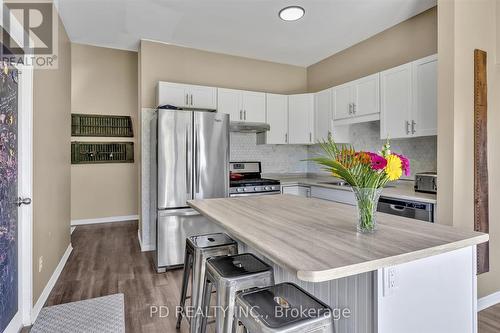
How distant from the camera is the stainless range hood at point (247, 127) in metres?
4.13

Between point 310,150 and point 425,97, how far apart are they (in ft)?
7.74

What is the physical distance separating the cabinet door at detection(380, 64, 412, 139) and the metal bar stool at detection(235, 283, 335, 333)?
2.18 meters

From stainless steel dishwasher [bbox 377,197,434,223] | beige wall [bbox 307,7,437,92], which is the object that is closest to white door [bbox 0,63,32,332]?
stainless steel dishwasher [bbox 377,197,434,223]

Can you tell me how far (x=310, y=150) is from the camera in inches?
198

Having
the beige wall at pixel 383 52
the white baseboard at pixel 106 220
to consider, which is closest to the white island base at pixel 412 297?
the beige wall at pixel 383 52

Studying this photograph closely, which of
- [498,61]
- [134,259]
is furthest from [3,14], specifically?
[498,61]

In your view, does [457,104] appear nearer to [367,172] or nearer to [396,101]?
[396,101]

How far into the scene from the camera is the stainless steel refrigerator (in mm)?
3232

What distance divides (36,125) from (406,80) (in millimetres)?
3455

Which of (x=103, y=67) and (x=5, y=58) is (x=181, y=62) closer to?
(x=103, y=67)

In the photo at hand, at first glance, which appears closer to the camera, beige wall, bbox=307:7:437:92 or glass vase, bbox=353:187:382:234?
glass vase, bbox=353:187:382:234

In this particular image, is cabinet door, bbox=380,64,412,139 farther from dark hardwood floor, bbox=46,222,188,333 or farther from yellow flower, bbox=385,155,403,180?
dark hardwood floor, bbox=46,222,188,333

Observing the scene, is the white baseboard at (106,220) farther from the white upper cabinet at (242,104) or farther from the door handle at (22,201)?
the door handle at (22,201)

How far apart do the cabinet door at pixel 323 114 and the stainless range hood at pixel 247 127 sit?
2.43 feet
